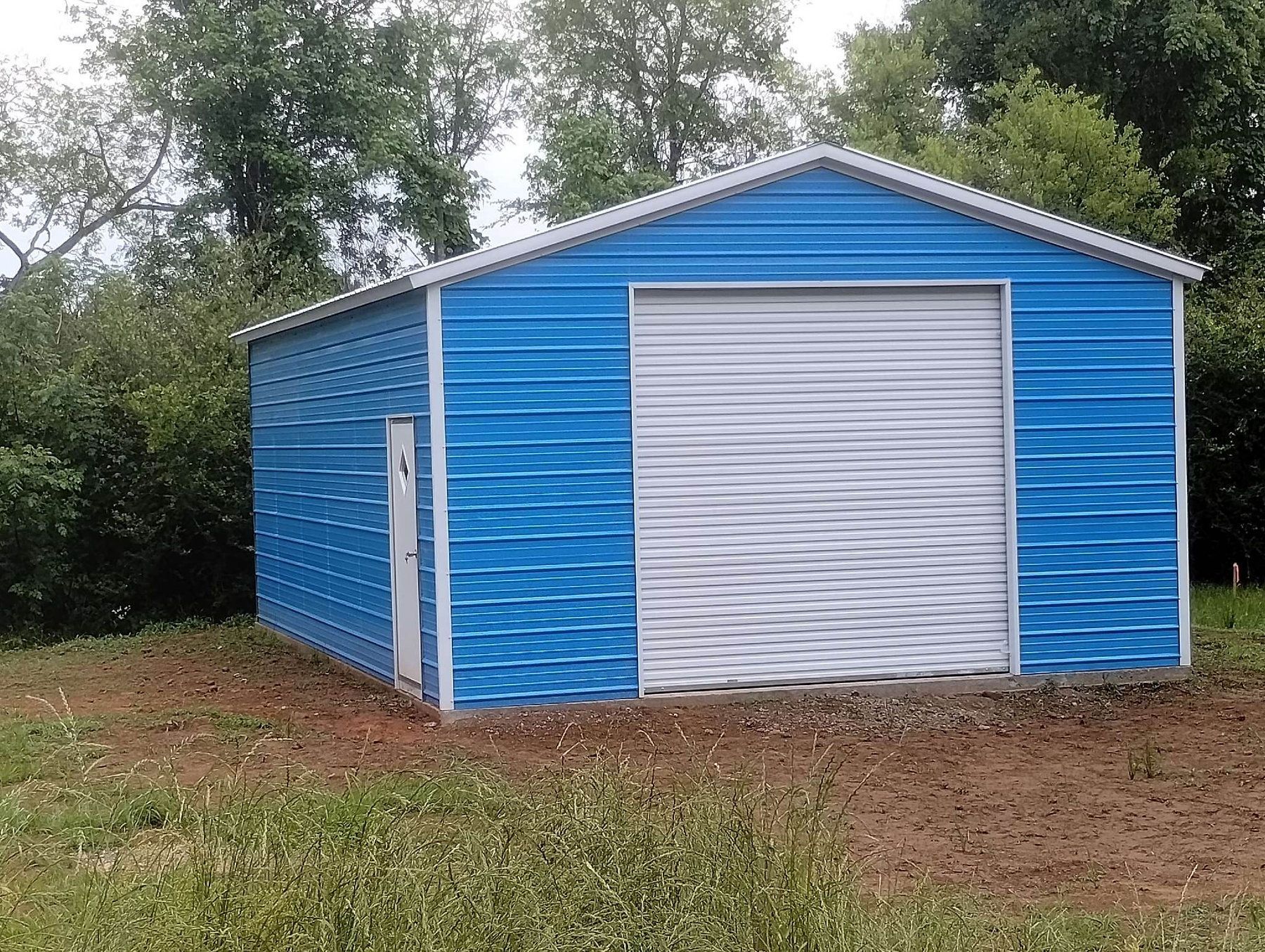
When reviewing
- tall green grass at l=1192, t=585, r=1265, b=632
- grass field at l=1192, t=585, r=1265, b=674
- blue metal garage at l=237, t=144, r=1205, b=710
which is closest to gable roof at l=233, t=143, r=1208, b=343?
blue metal garage at l=237, t=144, r=1205, b=710

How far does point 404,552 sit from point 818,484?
309cm

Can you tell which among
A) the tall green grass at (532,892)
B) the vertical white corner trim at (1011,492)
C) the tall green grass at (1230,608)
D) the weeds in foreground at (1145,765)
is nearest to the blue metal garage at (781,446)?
the vertical white corner trim at (1011,492)

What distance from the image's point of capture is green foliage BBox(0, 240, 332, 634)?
16516 millimetres

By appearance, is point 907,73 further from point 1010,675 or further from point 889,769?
point 889,769

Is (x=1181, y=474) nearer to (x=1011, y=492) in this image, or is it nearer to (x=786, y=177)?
(x=1011, y=492)

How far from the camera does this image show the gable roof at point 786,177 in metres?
10.5

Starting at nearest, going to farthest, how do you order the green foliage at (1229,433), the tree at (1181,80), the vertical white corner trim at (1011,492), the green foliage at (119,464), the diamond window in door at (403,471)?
the diamond window in door at (403,471) → the vertical white corner trim at (1011,492) → the green foliage at (119,464) → the green foliage at (1229,433) → the tree at (1181,80)

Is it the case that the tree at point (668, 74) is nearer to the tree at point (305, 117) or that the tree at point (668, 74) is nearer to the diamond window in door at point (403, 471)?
the tree at point (305, 117)

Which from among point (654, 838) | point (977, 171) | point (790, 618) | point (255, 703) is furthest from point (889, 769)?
point (977, 171)

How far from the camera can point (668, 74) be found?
125ft

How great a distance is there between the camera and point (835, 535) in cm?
1133

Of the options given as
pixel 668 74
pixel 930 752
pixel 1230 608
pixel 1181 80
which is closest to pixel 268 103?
pixel 668 74

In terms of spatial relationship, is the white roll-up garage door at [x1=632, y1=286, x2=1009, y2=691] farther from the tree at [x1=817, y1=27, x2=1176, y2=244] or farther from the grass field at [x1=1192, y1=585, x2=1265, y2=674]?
the tree at [x1=817, y1=27, x2=1176, y2=244]

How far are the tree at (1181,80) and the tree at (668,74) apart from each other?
9.13 meters
